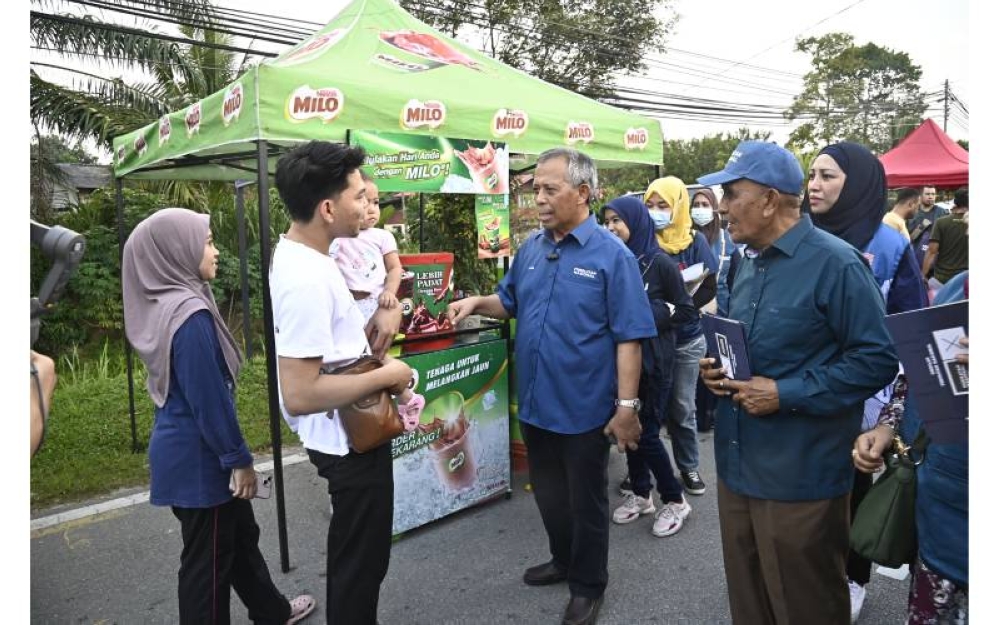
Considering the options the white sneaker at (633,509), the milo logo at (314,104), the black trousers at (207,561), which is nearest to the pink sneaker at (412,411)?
the black trousers at (207,561)

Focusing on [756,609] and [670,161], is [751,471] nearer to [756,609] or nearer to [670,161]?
[756,609]

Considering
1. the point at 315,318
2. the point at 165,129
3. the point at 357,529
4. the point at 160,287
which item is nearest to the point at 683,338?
the point at 357,529

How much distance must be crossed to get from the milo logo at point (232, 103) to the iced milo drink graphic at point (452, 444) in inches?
74.5

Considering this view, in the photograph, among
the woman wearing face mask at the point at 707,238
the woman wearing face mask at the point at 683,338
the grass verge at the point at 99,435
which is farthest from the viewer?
the woman wearing face mask at the point at 707,238

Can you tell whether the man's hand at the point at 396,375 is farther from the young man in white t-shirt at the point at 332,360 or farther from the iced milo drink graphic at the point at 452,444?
the iced milo drink graphic at the point at 452,444

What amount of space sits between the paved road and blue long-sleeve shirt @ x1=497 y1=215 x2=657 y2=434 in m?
0.94

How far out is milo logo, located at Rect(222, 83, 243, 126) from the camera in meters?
3.25

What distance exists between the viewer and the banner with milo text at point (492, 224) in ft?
12.7

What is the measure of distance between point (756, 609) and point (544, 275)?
1511mm

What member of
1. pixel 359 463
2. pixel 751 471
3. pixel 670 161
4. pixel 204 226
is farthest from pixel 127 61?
pixel 670 161

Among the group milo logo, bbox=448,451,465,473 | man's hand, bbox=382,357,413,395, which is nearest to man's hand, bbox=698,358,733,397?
man's hand, bbox=382,357,413,395

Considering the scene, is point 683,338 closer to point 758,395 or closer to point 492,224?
point 492,224

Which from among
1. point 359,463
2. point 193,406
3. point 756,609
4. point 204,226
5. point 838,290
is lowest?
point 756,609

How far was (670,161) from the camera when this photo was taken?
121 ft
